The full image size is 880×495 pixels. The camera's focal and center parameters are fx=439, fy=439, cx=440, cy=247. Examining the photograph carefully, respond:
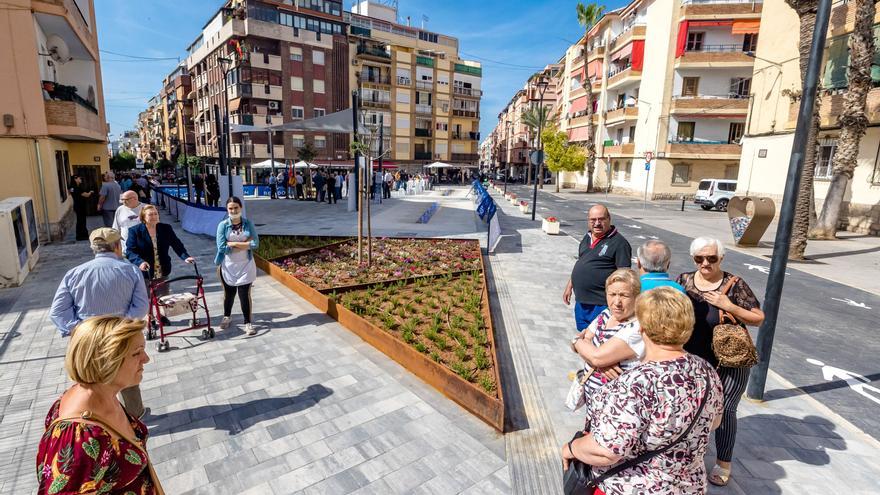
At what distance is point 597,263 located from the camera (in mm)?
4348

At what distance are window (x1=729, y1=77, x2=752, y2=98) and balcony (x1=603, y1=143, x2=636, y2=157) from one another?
773 centimetres

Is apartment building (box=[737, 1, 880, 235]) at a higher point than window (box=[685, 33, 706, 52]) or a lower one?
lower

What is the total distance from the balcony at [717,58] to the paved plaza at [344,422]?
1319 inches

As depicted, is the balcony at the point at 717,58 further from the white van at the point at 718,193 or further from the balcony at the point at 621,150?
the white van at the point at 718,193

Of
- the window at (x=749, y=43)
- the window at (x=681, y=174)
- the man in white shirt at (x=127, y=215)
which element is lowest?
the man in white shirt at (x=127, y=215)

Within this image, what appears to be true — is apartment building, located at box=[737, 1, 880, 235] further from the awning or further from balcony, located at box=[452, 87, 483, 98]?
balcony, located at box=[452, 87, 483, 98]

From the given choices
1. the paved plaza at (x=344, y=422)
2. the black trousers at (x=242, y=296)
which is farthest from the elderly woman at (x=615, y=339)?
the black trousers at (x=242, y=296)

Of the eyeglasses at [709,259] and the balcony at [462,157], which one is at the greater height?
the balcony at [462,157]

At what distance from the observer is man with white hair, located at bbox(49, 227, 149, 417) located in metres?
3.56

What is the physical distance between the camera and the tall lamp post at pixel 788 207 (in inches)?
163

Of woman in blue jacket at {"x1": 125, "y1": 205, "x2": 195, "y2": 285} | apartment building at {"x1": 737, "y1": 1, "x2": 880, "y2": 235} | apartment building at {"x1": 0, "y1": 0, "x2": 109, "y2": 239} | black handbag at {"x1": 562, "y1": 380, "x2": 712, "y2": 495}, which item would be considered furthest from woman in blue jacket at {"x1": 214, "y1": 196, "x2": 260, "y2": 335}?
apartment building at {"x1": 737, "y1": 1, "x2": 880, "y2": 235}

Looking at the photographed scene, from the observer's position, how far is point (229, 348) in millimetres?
5547

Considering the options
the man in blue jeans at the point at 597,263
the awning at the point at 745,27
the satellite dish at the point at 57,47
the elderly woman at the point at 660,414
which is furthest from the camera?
the awning at the point at 745,27

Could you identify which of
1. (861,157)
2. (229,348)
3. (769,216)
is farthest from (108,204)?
(861,157)
